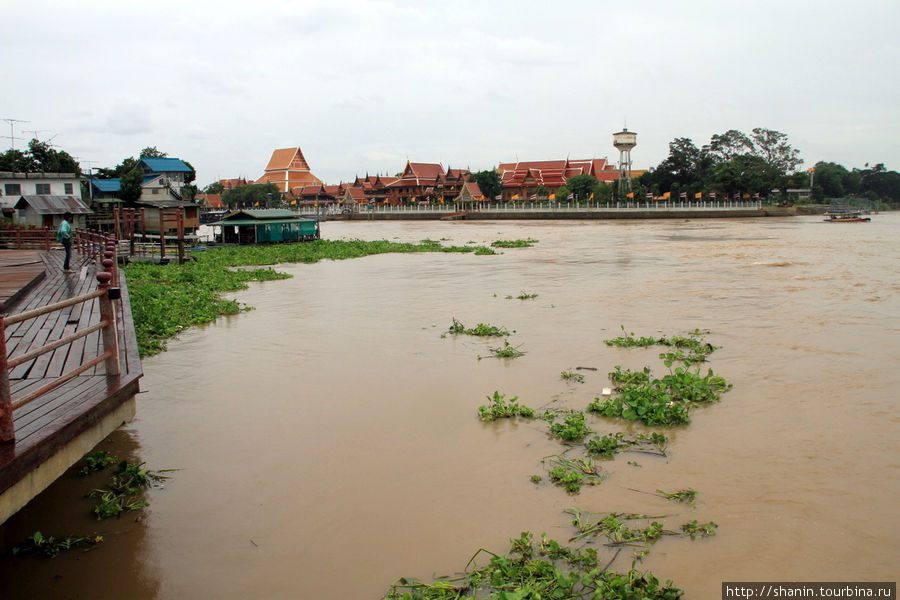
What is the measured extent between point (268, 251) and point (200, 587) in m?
26.6

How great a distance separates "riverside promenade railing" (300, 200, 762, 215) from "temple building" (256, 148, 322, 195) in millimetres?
19692

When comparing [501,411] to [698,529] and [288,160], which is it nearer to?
[698,529]

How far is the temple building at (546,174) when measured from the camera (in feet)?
299

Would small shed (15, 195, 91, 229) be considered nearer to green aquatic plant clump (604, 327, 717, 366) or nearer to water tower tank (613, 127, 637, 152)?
green aquatic plant clump (604, 327, 717, 366)

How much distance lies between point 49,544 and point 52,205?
118ft

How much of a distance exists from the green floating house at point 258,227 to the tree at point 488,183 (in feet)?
199

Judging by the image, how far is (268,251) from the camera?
2959 centimetres

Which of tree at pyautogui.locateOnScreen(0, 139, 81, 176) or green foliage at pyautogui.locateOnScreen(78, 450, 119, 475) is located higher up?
tree at pyautogui.locateOnScreen(0, 139, 81, 176)

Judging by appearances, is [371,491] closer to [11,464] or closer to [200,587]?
[200,587]

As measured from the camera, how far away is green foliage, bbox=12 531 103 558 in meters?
4.43

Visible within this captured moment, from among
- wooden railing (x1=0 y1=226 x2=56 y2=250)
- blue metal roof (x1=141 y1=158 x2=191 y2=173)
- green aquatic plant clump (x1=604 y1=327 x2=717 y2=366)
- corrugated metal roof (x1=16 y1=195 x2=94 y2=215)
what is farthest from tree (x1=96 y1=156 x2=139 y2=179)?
green aquatic plant clump (x1=604 y1=327 x2=717 y2=366)

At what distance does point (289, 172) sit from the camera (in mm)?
113812

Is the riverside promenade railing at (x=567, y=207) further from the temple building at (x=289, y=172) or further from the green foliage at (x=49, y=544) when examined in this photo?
the green foliage at (x=49, y=544)

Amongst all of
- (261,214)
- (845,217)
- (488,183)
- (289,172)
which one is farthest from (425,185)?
(261,214)
